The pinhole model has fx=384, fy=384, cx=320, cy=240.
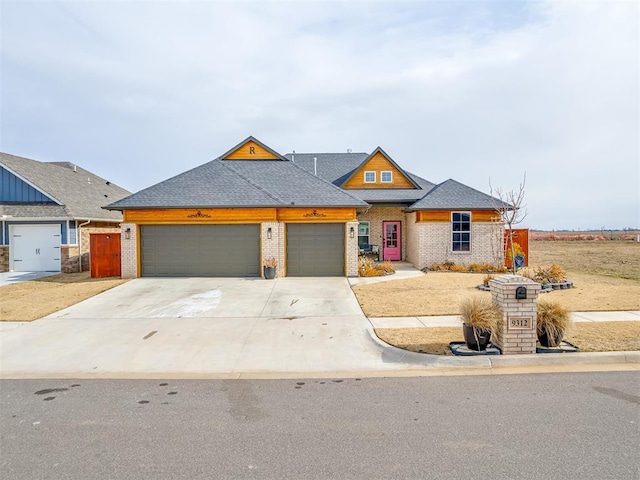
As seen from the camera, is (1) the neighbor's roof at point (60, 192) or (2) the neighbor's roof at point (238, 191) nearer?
(2) the neighbor's roof at point (238, 191)

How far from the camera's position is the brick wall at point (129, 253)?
16.5 m

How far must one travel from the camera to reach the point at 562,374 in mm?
6160

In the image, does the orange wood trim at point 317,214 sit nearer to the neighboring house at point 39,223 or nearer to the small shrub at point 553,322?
the neighboring house at point 39,223

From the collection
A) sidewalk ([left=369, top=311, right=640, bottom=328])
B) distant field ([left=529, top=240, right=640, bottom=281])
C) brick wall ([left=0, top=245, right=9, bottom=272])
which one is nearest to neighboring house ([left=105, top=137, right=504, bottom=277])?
distant field ([left=529, top=240, right=640, bottom=281])

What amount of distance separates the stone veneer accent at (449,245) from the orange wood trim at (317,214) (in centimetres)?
479

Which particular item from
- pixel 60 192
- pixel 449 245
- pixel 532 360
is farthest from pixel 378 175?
pixel 60 192

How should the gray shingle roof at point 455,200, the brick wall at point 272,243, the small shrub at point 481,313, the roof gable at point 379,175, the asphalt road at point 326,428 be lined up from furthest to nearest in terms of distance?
1. the roof gable at point 379,175
2. the gray shingle roof at point 455,200
3. the brick wall at point 272,243
4. the small shrub at point 481,313
5. the asphalt road at point 326,428

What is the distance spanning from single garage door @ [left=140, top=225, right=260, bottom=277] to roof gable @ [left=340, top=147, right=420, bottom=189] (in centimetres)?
859

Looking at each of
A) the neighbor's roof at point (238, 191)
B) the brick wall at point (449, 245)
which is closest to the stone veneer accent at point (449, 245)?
the brick wall at point (449, 245)

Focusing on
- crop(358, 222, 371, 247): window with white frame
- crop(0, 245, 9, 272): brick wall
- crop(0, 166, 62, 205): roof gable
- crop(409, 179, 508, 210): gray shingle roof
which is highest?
crop(0, 166, 62, 205): roof gable

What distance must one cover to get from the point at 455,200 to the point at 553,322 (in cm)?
1361

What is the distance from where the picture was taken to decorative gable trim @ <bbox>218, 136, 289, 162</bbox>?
2114 centimetres

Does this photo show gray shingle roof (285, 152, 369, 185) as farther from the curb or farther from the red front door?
the curb

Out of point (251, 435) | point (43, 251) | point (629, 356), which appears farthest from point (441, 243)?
point (43, 251)
